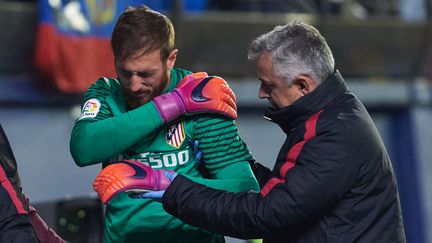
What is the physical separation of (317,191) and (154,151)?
2.13 ft

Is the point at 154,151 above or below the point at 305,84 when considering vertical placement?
below

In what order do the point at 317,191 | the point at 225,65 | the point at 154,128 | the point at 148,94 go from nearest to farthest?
the point at 317,191 < the point at 154,128 < the point at 148,94 < the point at 225,65

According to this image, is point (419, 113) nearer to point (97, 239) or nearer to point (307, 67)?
point (97, 239)

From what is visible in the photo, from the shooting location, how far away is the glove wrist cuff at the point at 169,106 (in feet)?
12.0

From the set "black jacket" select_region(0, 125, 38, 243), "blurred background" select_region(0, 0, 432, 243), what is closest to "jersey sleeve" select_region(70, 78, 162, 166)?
"black jacket" select_region(0, 125, 38, 243)

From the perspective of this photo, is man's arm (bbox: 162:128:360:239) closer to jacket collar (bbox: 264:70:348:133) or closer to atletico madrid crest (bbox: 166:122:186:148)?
jacket collar (bbox: 264:70:348:133)

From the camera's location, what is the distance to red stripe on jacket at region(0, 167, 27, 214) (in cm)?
346

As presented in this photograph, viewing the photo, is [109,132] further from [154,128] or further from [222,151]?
[222,151]

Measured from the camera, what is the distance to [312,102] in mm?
3535

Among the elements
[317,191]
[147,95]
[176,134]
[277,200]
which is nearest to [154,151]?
[176,134]

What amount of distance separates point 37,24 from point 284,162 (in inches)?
195

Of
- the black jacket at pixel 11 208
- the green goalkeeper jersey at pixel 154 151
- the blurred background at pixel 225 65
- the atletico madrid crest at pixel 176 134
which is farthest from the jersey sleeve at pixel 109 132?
the blurred background at pixel 225 65

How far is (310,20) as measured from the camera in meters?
9.22

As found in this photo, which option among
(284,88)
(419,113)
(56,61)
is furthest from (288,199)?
(419,113)
